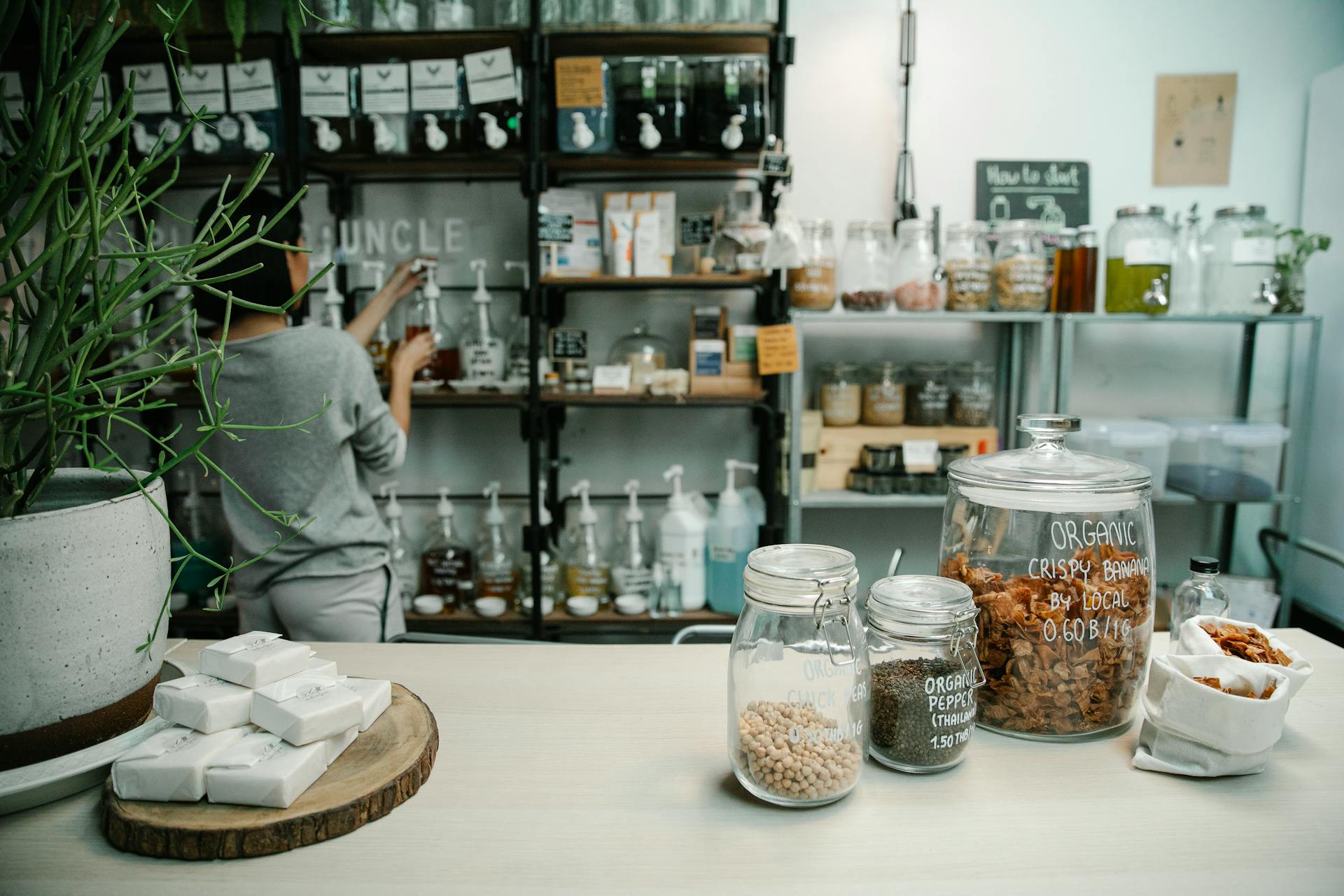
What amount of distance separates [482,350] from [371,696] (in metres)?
1.76

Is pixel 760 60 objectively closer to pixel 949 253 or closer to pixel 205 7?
pixel 949 253

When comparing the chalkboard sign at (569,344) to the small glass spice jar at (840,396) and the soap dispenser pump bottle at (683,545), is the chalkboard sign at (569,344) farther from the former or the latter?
the small glass spice jar at (840,396)

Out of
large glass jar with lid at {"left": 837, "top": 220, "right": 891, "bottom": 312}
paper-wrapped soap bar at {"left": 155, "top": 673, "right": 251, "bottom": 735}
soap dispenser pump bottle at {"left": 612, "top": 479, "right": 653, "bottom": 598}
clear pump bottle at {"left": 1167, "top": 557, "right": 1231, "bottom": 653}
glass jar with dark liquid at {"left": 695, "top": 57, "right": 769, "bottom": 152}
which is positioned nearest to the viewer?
paper-wrapped soap bar at {"left": 155, "top": 673, "right": 251, "bottom": 735}

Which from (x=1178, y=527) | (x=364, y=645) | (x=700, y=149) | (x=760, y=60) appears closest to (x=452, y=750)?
(x=364, y=645)

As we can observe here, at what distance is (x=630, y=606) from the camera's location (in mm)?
2424

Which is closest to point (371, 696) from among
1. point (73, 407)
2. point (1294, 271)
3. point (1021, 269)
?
point (73, 407)

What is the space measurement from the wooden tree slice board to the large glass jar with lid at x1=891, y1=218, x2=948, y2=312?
1.99 m

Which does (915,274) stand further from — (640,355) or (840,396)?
(640,355)

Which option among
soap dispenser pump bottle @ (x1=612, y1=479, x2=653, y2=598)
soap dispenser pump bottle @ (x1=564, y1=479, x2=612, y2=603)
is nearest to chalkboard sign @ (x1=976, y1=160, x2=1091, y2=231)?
A: soap dispenser pump bottle @ (x1=612, y1=479, x2=653, y2=598)

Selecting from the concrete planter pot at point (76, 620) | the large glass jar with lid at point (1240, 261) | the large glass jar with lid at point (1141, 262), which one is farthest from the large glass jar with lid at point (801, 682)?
the large glass jar with lid at point (1240, 261)

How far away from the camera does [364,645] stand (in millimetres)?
1119

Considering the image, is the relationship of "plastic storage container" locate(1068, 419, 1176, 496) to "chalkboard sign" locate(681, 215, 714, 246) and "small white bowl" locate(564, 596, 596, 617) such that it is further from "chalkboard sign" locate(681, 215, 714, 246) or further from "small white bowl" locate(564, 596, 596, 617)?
"small white bowl" locate(564, 596, 596, 617)

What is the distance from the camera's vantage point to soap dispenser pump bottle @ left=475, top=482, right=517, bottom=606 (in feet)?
8.18

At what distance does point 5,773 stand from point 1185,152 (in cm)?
325
